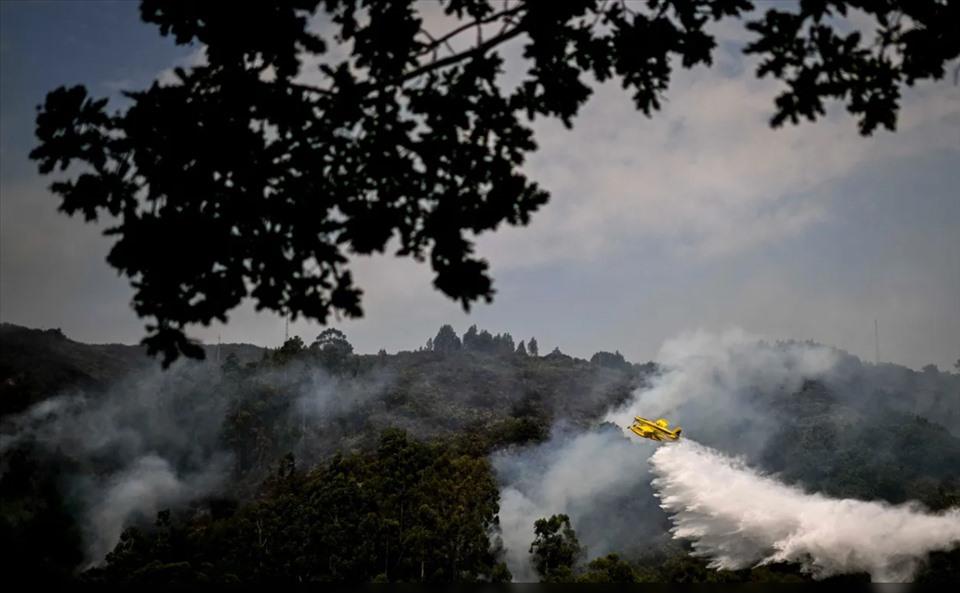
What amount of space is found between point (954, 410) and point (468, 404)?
221 feet

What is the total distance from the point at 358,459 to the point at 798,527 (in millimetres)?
34844

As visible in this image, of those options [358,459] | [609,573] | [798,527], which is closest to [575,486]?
[798,527]

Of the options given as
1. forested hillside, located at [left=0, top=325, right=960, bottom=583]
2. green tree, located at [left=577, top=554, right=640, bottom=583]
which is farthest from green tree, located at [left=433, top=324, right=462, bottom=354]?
green tree, located at [left=577, top=554, right=640, bottom=583]

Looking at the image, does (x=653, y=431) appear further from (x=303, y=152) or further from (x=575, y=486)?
(x=303, y=152)

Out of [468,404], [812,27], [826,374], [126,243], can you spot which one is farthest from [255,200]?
[826,374]

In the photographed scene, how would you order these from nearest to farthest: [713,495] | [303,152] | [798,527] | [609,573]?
[303,152]
[609,573]
[798,527]
[713,495]

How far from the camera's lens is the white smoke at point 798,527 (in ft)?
161

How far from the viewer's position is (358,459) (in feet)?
166

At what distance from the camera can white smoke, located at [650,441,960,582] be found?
48.9 metres

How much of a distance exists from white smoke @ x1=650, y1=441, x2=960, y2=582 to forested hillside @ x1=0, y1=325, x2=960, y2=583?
1.78 meters

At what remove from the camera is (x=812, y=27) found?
6344mm

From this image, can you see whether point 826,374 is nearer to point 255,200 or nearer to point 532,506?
point 532,506

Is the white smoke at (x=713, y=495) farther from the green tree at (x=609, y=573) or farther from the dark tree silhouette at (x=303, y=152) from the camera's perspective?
the dark tree silhouette at (x=303, y=152)

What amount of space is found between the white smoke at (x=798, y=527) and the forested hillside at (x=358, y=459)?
1784 mm
